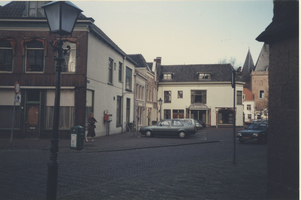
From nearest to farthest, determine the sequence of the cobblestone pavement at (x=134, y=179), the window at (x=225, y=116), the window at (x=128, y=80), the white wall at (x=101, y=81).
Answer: the cobblestone pavement at (x=134, y=179) → the white wall at (x=101, y=81) → the window at (x=128, y=80) → the window at (x=225, y=116)

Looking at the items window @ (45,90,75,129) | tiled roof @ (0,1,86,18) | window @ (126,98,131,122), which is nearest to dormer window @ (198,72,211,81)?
window @ (126,98,131,122)

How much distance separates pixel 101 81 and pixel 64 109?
165 inches

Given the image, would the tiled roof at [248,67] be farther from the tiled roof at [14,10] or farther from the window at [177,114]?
the tiled roof at [14,10]

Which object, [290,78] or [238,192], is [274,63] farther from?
[238,192]

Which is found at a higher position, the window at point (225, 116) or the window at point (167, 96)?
the window at point (167, 96)

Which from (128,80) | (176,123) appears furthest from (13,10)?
(176,123)

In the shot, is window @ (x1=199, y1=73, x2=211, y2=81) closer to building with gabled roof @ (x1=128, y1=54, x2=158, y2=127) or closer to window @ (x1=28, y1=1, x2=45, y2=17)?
building with gabled roof @ (x1=128, y1=54, x2=158, y2=127)

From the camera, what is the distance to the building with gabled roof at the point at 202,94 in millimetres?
45875

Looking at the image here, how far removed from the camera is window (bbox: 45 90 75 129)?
→ 57.8 feet

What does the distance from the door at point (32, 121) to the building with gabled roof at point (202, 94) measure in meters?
31.7

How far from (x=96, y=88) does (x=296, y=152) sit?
16.6 meters

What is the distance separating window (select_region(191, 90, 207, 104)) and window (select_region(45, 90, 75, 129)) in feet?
105

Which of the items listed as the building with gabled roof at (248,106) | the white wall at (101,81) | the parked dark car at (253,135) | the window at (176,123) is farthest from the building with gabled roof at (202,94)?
the building with gabled roof at (248,106)

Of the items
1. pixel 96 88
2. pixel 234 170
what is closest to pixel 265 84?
pixel 96 88
